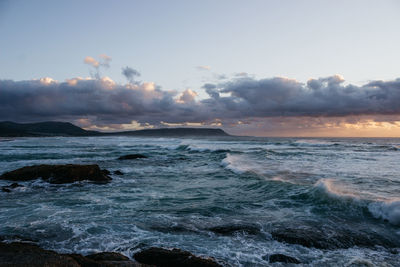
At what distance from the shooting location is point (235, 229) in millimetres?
6586

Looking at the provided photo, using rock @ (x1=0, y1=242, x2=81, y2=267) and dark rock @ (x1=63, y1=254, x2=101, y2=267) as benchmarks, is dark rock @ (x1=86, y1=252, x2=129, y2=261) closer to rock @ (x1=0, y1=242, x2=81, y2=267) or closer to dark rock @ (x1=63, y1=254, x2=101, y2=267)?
dark rock @ (x1=63, y1=254, x2=101, y2=267)

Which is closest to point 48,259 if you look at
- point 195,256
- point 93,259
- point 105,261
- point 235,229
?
point 93,259

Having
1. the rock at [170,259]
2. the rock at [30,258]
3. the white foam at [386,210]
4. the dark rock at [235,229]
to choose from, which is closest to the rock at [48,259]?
the rock at [30,258]

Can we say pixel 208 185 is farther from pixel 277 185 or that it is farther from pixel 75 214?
pixel 75 214

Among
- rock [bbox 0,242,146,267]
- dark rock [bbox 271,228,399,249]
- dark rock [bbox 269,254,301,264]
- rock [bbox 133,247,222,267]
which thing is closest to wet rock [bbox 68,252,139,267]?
rock [bbox 0,242,146,267]

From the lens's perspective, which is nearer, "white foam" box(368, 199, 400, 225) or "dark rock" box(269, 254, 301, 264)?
"dark rock" box(269, 254, 301, 264)

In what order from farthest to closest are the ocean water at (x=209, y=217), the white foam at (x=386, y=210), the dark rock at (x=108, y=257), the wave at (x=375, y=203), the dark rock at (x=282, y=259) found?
the wave at (x=375, y=203), the white foam at (x=386, y=210), the ocean water at (x=209, y=217), the dark rock at (x=282, y=259), the dark rock at (x=108, y=257)

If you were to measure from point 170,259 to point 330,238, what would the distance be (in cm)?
388

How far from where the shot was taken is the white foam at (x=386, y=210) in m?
7.26

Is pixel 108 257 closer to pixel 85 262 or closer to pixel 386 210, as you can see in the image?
A: pixel 85 262

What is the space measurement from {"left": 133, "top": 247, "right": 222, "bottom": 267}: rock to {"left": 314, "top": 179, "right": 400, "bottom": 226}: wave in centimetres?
580

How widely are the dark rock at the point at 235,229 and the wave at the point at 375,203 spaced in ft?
12.8

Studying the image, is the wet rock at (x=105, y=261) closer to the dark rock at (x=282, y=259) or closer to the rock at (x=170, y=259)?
the rock at (x=170, y=259)

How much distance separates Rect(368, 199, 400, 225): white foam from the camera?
23.8 ft
